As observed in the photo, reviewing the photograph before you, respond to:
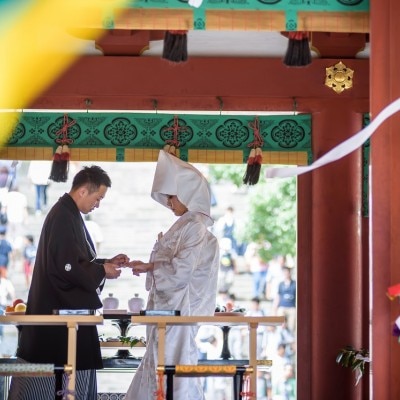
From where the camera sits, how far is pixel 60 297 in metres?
6.40

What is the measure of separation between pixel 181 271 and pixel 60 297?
29.5 inches

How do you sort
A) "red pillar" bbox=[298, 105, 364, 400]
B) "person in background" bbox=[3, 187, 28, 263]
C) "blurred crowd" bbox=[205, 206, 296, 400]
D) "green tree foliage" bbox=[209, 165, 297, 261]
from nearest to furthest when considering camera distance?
"red pillar" bbox=[298, 105, 364, 400] → "blurred crowd" bbox=[205, 206, 296, 400] → "person in background" bbox=[3, 187, 28, 263] → "green tree foliage" bbox=[209, 165, 297, 261]

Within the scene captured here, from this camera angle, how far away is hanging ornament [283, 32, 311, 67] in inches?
266

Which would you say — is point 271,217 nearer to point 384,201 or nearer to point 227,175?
point 227,175

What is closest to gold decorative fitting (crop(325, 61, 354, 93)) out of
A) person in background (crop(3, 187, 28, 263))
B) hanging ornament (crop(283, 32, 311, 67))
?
hanging ornament (crop(283, 32, 311, 67))

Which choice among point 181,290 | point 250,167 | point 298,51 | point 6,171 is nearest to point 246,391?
point 181,290

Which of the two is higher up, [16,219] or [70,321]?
[16,219]

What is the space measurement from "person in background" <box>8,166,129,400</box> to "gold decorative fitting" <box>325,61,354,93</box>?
2.87 meters

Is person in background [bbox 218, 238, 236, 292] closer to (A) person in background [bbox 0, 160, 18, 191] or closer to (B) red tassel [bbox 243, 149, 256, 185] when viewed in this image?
(A) person in background [bbox 0, 160, 18, 191]

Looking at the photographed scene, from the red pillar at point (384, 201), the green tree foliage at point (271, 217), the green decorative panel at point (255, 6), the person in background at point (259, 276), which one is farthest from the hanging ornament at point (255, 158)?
the green tree foliage at point (271, 217)

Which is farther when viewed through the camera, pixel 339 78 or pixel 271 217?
pixel 271 217

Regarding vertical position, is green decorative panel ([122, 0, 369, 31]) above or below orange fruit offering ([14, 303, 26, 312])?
above

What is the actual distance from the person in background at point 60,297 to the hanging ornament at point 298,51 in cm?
165

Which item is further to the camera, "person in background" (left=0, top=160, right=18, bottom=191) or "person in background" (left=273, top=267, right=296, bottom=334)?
"person in background" (left=273, top=267, right=296, bottom=334)
